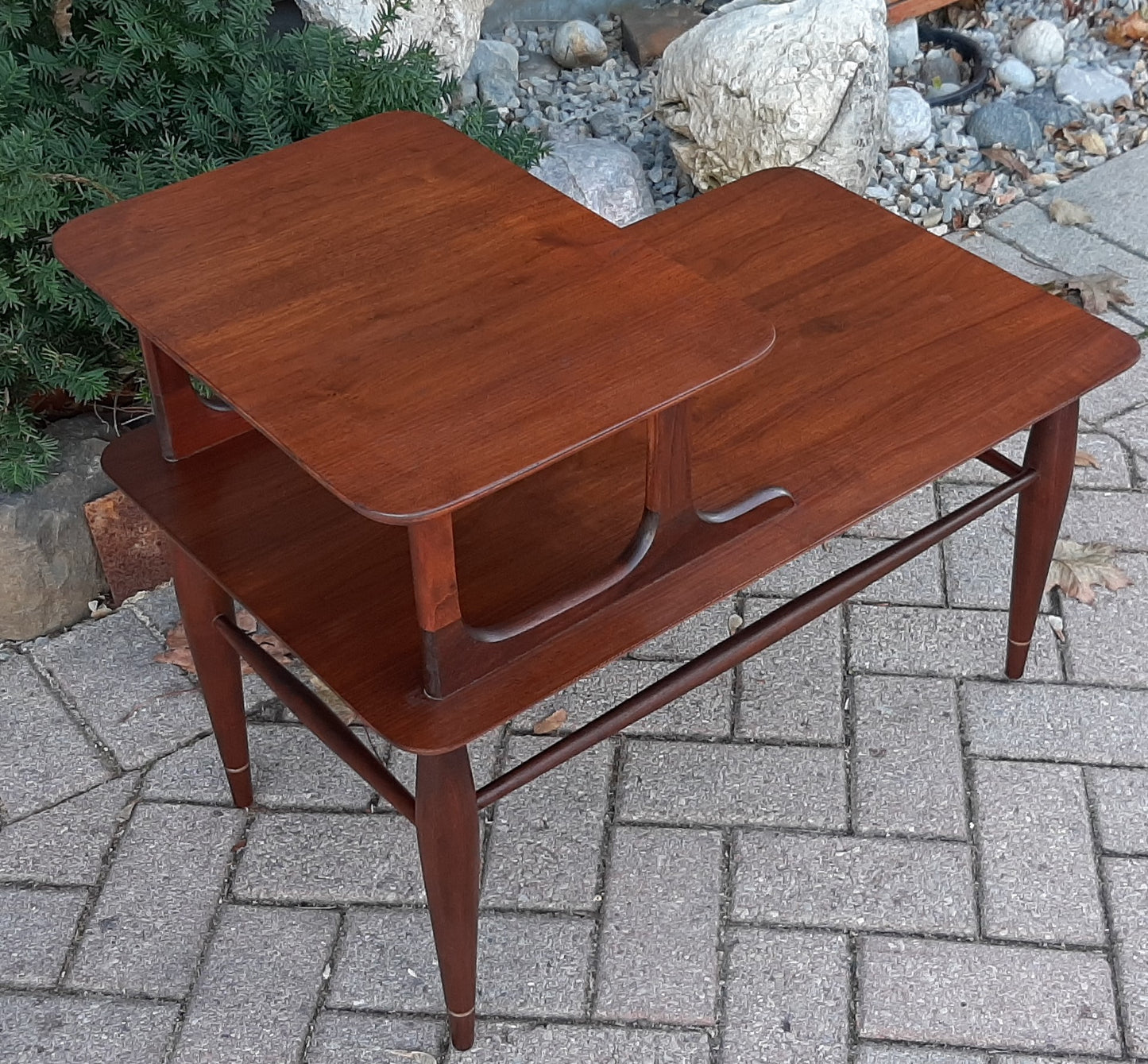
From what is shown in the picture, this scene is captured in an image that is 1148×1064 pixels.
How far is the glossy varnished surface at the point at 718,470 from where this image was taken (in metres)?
1.77

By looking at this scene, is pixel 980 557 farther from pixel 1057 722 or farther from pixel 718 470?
pixel 718 470

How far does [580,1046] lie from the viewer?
2.10 metres

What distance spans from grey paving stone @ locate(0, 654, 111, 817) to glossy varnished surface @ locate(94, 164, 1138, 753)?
2.48 ft

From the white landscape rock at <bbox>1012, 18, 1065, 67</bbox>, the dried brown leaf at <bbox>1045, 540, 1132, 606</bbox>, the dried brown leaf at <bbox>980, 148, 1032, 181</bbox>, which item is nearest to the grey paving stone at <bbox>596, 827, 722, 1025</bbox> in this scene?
the dried brown leaf at <bbox>1045, 540, 1132, 606</bbox>

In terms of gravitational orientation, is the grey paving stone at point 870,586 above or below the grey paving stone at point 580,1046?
above

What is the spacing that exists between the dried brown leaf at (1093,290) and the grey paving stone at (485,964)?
2043 mm

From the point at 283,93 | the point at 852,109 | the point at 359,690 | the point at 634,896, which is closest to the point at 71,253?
the point at 359,690

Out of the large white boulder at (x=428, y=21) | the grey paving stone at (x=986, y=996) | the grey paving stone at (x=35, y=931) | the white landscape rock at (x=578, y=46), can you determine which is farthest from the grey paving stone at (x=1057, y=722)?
the white landscape rock at (x=578, y=46)

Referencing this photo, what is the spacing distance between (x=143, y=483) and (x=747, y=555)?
813mm

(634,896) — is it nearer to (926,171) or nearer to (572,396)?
(572,396)

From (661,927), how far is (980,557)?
1071 mm

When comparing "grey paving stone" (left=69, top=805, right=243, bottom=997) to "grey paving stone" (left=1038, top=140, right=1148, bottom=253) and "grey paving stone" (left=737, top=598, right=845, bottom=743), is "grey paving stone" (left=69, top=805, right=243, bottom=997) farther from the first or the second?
"grey paving stone" (left=1038, top=140, right=1148, bottom=253)

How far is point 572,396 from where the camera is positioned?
155 cm

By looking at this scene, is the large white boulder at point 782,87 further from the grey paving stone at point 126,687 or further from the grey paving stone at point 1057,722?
the grey paving stone at point 126,687
